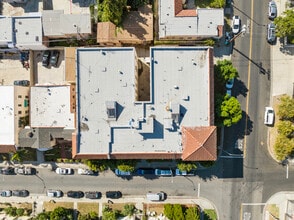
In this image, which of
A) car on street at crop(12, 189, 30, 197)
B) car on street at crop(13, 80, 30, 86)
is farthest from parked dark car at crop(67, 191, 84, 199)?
car on street at crop(13, 80, 30, 86)

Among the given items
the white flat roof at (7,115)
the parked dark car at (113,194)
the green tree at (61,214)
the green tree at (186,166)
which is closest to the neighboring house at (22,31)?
the white flat roof at (7,115)

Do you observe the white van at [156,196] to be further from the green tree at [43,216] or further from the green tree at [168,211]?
the green tree at [43,216]

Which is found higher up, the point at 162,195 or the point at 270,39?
the point at 270,39

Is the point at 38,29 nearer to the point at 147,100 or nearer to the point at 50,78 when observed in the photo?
the point at 50,78

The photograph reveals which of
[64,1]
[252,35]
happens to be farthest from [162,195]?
[64,1]

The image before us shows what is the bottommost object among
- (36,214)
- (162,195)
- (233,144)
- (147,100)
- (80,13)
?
(36,214)
